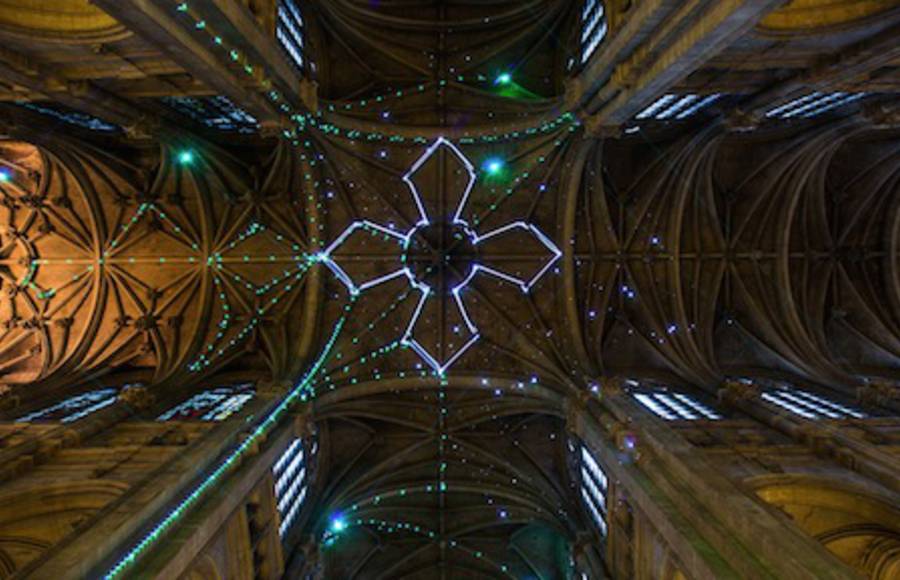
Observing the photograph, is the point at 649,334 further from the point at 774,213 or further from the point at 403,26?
the point at 403,26

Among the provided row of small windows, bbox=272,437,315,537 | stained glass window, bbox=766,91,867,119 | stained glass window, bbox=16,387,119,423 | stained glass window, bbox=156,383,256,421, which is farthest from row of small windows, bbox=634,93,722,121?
stained glass window, bbox=16,387,119,423

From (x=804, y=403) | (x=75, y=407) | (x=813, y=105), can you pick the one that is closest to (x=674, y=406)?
(x=804, y=403)

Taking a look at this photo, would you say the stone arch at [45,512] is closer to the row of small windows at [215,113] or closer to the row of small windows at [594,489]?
the row of small windows at [215,113]

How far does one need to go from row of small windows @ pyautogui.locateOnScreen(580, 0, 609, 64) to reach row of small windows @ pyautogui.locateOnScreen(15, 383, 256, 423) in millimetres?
16404

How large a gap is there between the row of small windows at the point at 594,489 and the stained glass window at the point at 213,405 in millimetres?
11358

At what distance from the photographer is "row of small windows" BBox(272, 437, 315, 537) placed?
17.4 m

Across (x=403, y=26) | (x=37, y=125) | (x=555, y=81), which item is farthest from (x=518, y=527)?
(x=37, y=125)

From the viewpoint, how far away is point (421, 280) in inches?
900

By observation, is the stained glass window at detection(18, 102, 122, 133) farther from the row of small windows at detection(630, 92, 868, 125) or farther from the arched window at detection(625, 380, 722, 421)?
the arched window at detection(625, 380, 722, 421)

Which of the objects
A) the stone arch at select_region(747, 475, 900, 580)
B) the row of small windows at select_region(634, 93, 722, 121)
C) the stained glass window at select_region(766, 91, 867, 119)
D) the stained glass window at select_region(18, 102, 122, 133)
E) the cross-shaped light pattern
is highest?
the stained glass window at select_region(18, 102, 122, 133)

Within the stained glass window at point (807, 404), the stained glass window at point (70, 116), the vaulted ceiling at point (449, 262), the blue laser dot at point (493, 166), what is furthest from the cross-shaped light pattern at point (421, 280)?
the stained glass window at point (807, 404)

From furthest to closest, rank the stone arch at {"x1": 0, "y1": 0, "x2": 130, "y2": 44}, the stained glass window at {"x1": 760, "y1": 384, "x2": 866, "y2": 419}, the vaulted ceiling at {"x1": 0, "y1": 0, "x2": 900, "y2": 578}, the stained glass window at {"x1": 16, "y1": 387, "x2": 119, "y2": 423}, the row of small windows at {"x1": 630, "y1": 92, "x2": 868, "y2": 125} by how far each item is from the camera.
Result: 1. the vaulted ceiling at {"x1": 0, "y1": 0, "x2": 900, "y2": 578}
2. the row of small windows at {"x1": 630, "y1": 92, "x2": 868, "y2": 125}
3. the stained glass window at {"x1": 16, "y1": 387, "x2": 119, "y2": 423}
4. the stained glass window at {"x1": 760, "y1": 384, "x2": 866, "y2": 419}
5. the stone arch at {"x1": 0, "y1": 0, "x2": 130, "y2": 44}

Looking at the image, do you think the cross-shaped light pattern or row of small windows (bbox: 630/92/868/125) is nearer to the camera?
row of small windows (bbox: 630/92/868/125)

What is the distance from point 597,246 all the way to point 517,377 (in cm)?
634
